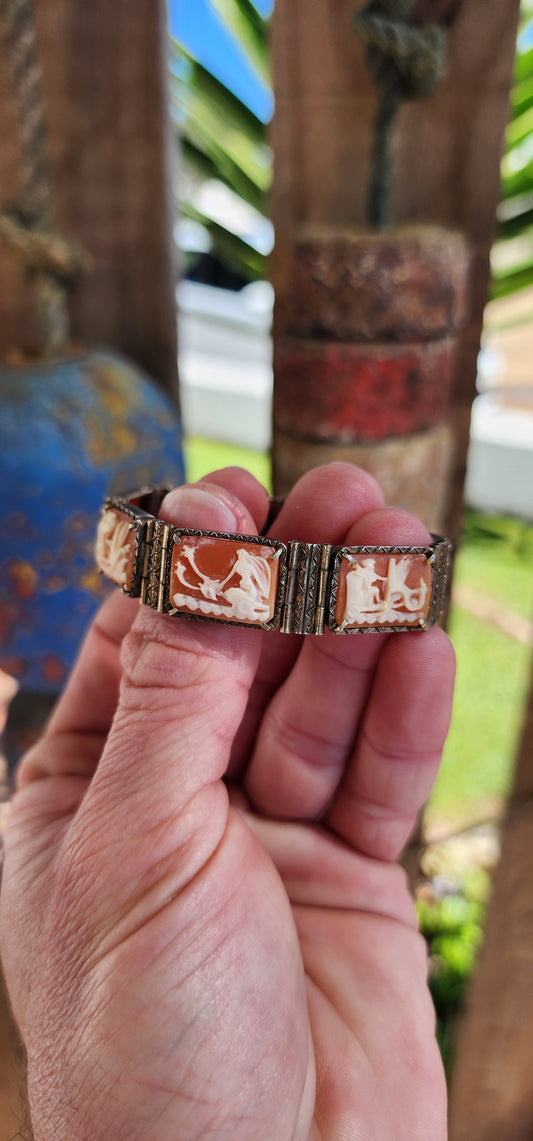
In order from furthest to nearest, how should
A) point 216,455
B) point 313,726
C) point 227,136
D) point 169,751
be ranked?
point 216,455 → point 227,136 → point 313,726 → point 169,751

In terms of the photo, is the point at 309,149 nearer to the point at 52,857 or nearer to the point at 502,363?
the point at 52,857

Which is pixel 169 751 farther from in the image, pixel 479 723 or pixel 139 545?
pixel 479 723

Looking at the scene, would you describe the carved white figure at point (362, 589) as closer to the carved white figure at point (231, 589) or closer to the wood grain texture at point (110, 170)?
the carved white figure at point (231, 589)

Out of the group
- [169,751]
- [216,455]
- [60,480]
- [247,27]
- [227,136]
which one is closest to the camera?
[169,751]

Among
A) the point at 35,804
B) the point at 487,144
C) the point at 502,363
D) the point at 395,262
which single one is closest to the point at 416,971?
the point at 35,804

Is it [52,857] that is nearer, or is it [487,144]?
[52,857]

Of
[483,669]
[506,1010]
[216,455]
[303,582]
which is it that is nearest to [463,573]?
[483,669]
